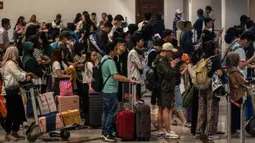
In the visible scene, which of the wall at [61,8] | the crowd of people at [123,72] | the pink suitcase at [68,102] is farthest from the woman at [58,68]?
the wall at [61,8]

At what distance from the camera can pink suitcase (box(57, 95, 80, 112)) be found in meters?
11.9

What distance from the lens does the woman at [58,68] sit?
465 inches

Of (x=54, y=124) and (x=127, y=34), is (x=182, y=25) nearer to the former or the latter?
(x=127, y=34)

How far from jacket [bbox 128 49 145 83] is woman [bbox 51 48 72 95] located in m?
1.29

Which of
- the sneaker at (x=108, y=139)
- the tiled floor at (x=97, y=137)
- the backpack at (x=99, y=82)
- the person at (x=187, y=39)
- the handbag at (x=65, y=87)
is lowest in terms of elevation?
the tiled floor at (x=97, y=137)

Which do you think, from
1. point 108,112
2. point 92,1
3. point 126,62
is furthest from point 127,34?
point 92,1

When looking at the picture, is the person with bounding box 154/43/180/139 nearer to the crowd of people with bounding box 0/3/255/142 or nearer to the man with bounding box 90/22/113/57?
the crowd of people with bounding box 0/3/255/142

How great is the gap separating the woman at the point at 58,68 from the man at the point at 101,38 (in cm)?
95

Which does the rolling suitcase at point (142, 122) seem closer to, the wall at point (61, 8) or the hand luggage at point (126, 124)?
the hand luggage at point (126, 124)

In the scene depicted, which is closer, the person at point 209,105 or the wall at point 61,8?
the person at point 209,105

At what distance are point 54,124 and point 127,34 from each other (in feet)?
15.5

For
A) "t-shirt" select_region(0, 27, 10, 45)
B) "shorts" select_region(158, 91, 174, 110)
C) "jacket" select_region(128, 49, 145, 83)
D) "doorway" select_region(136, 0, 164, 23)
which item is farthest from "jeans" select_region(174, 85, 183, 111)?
"doorway" select_region(136, 0, 164, 23)

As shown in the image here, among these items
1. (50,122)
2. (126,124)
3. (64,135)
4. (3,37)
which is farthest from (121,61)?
(3,37)

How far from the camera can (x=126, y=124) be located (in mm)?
10875
